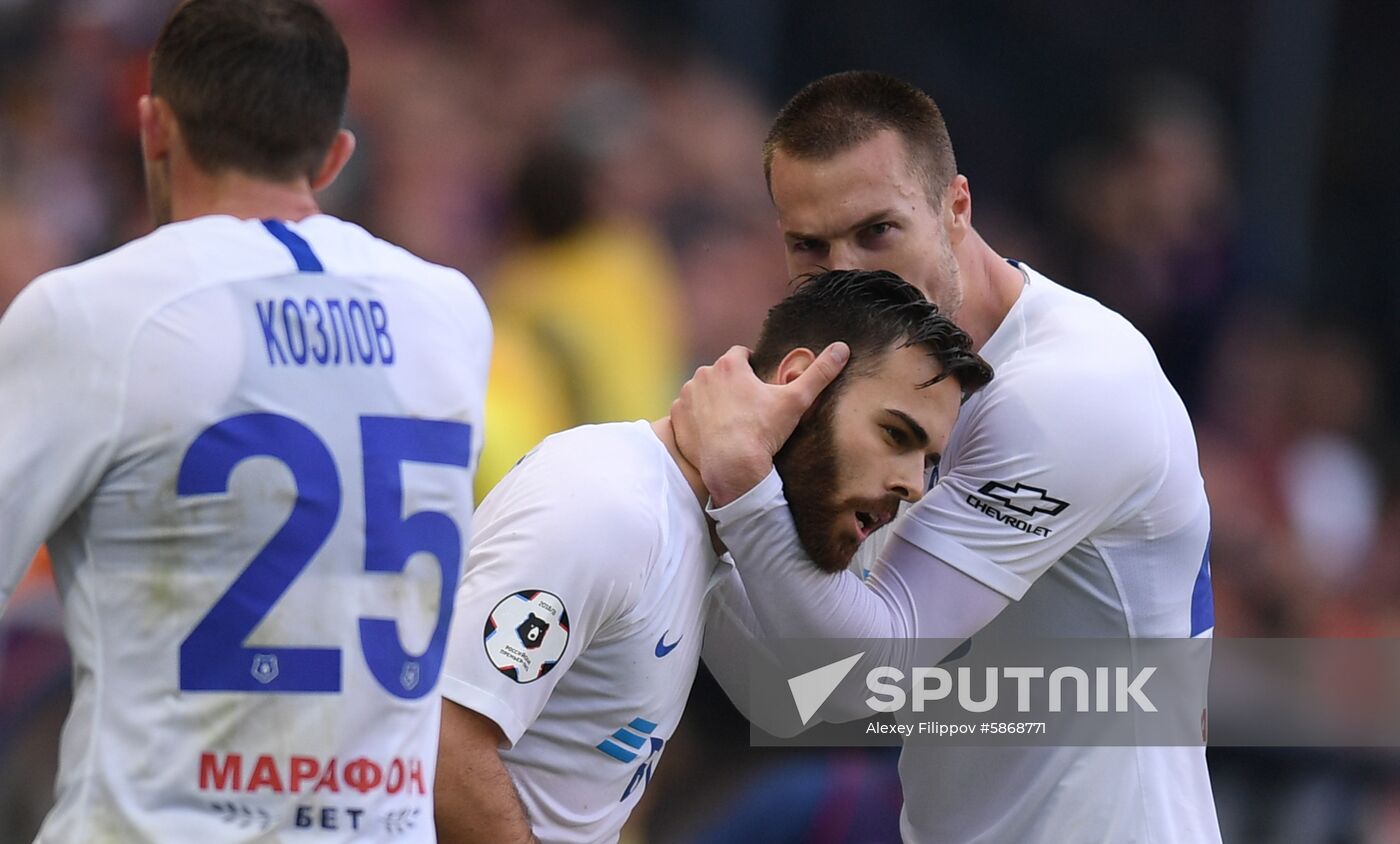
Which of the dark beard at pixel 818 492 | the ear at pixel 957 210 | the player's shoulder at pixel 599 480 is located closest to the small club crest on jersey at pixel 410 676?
the player's shoulder at pixel 599 480

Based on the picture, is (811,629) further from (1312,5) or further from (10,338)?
(1312,5)

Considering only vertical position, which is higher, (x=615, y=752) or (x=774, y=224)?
(x=774, y=224)

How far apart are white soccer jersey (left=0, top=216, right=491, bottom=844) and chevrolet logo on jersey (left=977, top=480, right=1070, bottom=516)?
123 centimetres

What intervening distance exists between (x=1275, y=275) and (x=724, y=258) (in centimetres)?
365

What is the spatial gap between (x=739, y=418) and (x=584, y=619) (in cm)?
50

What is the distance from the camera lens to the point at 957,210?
4000 mm

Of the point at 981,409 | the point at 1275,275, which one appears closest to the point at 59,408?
the point at 981,409

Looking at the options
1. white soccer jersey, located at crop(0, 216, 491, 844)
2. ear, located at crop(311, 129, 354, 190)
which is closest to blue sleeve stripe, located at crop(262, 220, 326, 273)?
white soccer jersey, located at crop(0, 216, 491, 844)

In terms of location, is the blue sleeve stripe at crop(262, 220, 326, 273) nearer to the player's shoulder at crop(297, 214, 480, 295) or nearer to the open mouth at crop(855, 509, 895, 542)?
the player's shoulder at crop(297, 214, 480, 295)

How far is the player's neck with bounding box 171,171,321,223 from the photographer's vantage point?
108 inches

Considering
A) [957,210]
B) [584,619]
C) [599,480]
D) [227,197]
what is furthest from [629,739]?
[957,210]

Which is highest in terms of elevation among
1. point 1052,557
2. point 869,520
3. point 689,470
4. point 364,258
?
point 364,258

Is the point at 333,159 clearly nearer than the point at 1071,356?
Yes

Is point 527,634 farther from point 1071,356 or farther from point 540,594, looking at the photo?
point 1071,356
